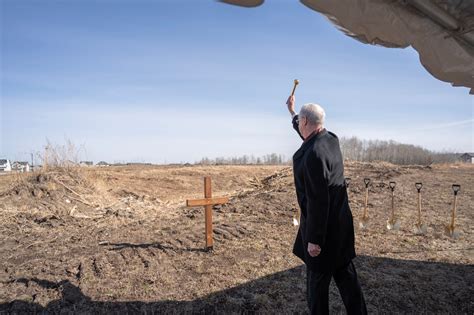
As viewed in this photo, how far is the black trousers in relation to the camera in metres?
2.66

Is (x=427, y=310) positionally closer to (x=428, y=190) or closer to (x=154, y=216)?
(x=154, y=216)

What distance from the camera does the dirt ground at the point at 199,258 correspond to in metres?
4.00

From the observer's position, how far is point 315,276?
2.66 metres

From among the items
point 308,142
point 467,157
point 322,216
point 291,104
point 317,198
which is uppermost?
point 467,157

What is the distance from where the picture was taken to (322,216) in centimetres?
253

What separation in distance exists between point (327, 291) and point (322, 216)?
0.62 m

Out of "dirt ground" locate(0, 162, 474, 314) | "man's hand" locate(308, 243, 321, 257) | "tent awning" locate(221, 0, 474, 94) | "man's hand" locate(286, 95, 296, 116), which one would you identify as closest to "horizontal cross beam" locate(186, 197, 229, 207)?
"dirt ground" locate(0, 162, 474, 314)

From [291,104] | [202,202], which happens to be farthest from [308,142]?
[202,202]

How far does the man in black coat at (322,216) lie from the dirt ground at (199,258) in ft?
3.98

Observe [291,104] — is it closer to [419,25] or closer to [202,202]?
[419,25]

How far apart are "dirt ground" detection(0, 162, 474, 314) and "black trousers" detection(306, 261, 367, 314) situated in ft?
3.77

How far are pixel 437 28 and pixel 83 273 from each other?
4.87m

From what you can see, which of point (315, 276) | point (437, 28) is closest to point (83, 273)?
point (315, 276)

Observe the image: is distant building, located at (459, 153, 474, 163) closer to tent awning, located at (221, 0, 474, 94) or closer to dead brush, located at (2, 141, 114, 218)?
dead brush, located at (2, 141, 114, 218)
